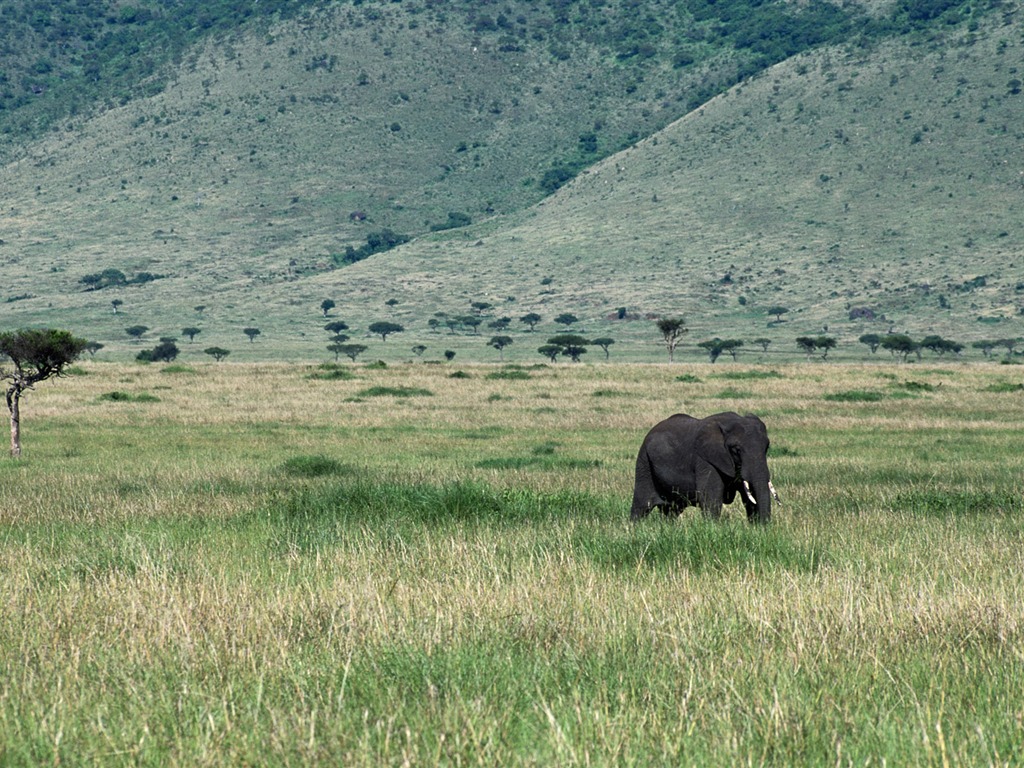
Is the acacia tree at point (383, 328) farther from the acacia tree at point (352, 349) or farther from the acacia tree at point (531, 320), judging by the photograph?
the acacia tree at point (352, 349)

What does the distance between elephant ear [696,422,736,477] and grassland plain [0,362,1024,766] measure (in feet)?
3.22

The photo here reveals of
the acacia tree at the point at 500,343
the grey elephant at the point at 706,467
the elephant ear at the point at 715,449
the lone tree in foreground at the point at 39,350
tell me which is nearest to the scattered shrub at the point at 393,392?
the lone tree in foreground at the point at 39,350

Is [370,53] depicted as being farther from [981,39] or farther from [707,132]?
[981,39]

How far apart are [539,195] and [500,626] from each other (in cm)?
16527

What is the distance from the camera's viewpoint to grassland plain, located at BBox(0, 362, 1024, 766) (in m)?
4.12

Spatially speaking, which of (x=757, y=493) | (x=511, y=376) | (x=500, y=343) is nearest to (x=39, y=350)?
(x=757, y=493)

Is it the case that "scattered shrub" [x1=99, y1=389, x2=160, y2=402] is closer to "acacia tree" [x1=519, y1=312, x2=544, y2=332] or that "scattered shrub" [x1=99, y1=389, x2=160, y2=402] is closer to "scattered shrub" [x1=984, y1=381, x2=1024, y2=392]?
"scattered shrub" [x1=984, y1=381, x2=1024, y2=392]

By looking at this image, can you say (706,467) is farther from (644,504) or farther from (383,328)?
(383,328)

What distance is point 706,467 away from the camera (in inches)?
460

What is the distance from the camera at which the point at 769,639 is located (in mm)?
5617

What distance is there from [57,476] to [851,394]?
84.2ft

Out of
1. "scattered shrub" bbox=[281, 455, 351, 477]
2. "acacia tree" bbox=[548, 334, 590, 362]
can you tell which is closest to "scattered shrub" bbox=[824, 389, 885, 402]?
"scattered shrub" bbox=[281, 455, 351, 477]

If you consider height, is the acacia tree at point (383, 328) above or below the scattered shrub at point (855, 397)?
below

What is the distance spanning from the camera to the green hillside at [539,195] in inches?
4387
